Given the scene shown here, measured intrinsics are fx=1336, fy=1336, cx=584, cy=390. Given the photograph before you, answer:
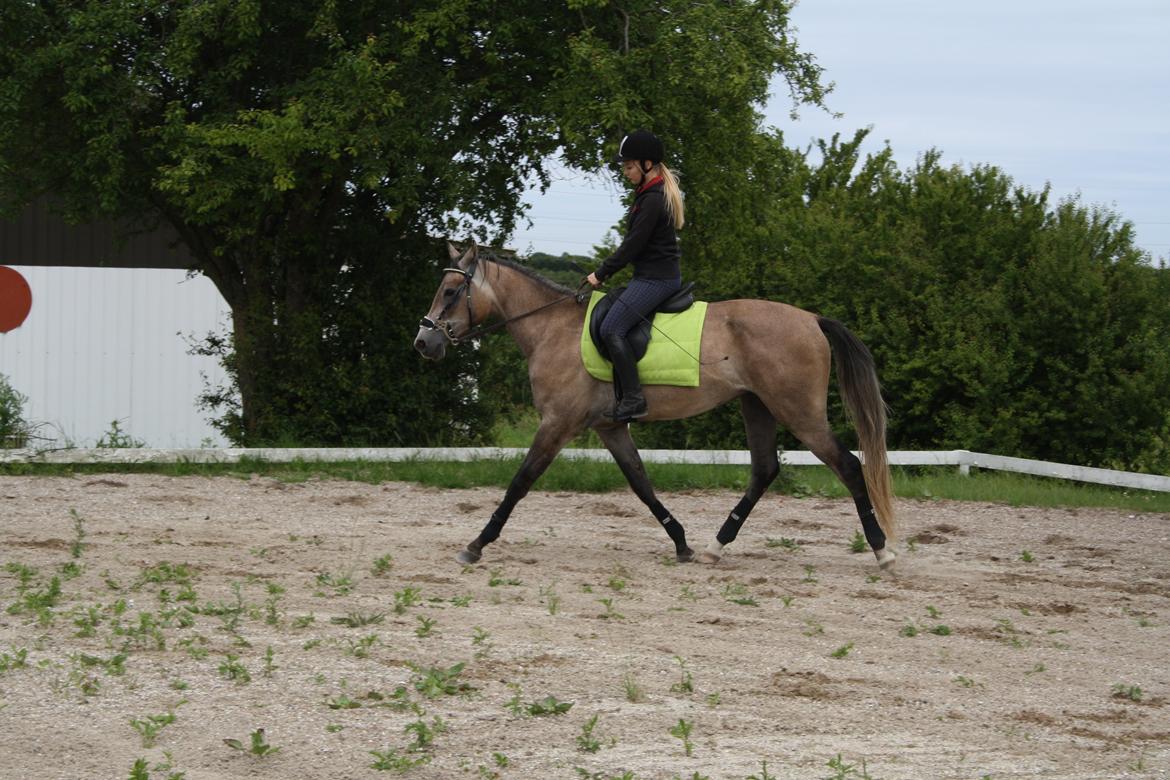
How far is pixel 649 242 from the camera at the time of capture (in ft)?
30.0

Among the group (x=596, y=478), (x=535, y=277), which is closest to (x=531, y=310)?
(x=535, y=277)

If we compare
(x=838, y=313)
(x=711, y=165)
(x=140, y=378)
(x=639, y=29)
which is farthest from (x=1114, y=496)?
(x=140, y=378)

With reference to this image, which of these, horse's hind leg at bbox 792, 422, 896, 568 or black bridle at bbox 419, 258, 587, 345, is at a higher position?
black bridle at bbox 419, 258, 587, 345

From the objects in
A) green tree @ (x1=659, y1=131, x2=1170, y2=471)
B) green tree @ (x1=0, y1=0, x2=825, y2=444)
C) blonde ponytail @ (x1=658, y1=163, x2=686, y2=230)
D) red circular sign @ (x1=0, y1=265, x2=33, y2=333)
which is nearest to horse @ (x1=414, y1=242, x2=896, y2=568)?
blonde ponytail @ (x1=658, y1=163, x2=686, y2=230)

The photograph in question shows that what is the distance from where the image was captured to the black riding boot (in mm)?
9047

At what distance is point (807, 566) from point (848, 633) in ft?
7.03

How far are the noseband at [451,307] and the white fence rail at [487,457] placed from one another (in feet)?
15.9

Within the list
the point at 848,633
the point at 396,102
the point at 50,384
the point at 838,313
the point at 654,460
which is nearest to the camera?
the point at 848,633

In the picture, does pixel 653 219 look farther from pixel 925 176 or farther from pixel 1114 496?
pixel 925 176

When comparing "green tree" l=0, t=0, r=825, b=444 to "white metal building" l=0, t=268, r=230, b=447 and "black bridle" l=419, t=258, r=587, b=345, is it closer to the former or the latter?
"white metal building" l=0, t=268, r=230, b=447

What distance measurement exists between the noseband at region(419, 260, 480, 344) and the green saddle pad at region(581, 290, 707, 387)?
36.9 inches

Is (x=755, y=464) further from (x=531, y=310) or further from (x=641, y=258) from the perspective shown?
(x=531, y=310)

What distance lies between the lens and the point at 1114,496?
14164mm

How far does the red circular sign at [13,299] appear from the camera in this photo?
19016mm
